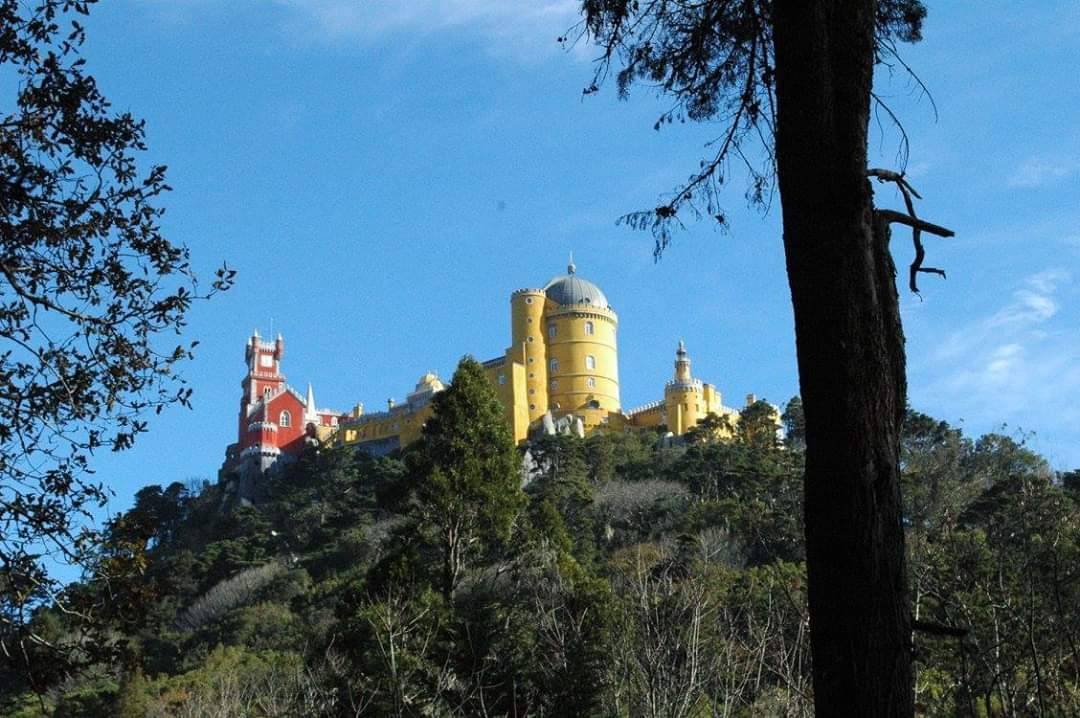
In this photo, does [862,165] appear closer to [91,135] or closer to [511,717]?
[91,135]

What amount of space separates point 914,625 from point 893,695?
10.6 inches

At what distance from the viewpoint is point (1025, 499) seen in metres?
9.99

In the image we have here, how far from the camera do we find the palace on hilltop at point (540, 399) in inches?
2391

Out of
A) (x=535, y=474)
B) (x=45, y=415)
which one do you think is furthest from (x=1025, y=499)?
(x=535, y=474)

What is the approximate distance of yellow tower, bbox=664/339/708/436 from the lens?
6072 centimetres

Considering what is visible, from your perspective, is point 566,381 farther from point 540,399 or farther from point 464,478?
point 464,478

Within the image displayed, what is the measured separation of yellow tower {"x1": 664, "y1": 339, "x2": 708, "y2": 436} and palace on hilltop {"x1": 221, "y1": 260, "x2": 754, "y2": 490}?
5 cm

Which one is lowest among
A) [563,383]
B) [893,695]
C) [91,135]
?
[893,695]

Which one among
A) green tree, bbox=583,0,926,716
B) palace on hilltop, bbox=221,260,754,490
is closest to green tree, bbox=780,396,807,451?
palace on hilltop, bbox=221,260,754,490

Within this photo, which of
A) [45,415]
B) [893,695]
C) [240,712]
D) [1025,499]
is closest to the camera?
[893,695]

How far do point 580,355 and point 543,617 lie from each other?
44.4 meters

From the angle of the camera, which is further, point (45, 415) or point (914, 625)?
point (45, 415)

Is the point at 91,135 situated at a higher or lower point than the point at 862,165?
higher

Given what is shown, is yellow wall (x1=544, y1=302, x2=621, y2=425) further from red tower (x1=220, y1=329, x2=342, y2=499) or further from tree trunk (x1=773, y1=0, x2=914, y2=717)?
tree trunk (x1=773, y1=0, x2=914, y2=717)
